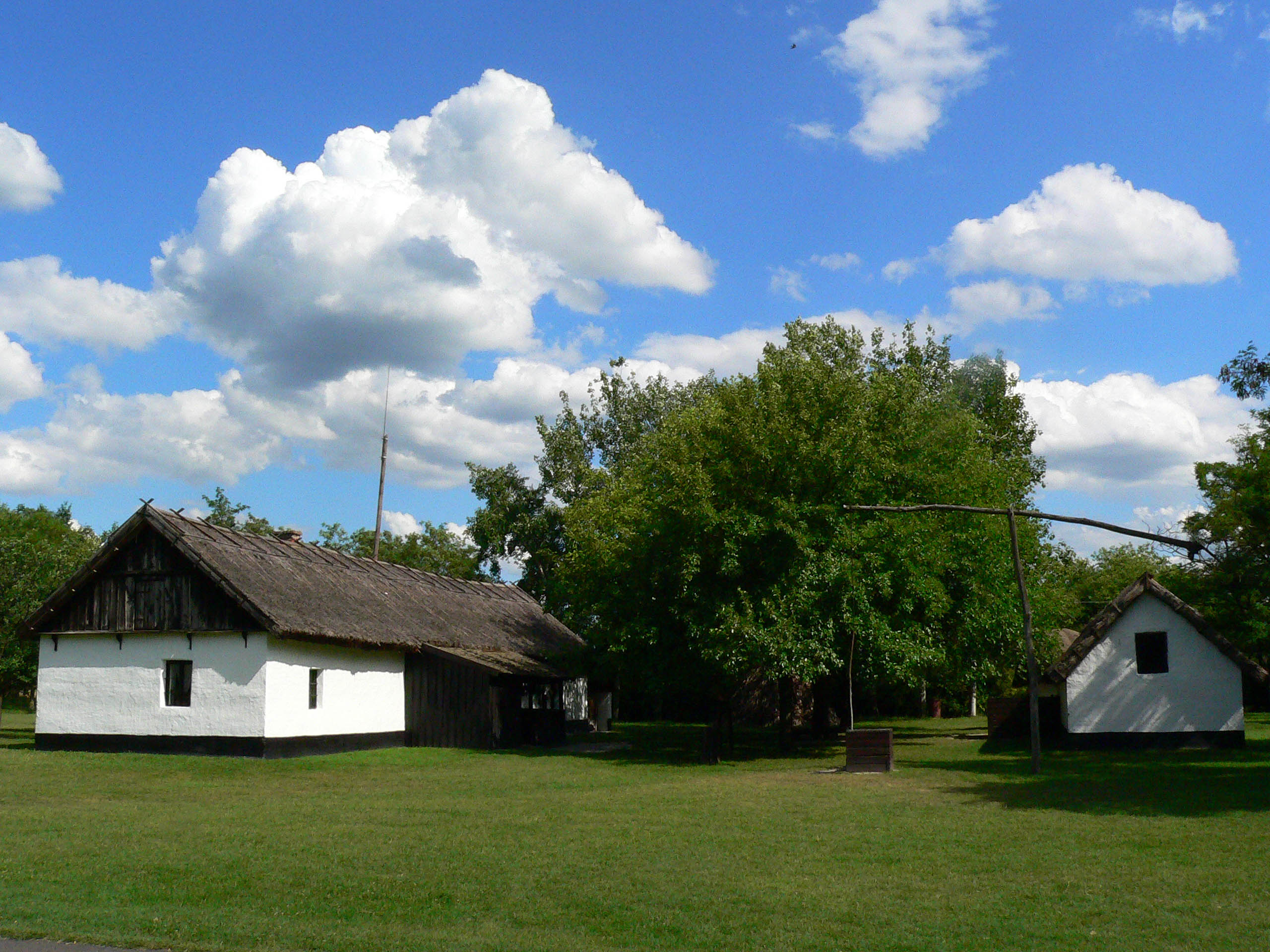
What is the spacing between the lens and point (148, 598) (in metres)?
27.1

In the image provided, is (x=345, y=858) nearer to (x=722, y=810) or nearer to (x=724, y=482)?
(x=722, y=810)

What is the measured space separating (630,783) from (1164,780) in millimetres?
10012

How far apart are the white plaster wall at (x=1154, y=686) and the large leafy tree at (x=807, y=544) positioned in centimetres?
227

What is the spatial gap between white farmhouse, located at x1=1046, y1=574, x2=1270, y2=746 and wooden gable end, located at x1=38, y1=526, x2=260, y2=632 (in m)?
21.9

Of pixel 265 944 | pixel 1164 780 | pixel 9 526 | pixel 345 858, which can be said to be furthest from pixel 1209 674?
pixel 9 526

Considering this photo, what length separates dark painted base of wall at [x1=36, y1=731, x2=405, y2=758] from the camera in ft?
83.5

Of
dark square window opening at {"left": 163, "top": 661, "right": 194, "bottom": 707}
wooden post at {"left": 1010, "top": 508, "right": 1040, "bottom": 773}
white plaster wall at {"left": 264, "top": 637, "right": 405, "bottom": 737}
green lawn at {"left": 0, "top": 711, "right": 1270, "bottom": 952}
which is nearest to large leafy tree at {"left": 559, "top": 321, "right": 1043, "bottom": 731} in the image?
wooden post at {"left": 1010, "top": 508, "right": 1040, "bottom": 773}

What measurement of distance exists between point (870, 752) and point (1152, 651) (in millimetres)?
10730

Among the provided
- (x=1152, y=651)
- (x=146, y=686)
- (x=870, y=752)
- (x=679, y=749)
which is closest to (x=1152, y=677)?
(x=1152, y=651)

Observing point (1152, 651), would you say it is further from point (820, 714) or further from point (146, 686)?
point (146, 686)

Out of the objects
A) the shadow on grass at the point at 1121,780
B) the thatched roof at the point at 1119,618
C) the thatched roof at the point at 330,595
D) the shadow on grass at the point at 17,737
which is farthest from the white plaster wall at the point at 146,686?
the thatched roof at the point at 1119,618

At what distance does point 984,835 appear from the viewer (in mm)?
13219

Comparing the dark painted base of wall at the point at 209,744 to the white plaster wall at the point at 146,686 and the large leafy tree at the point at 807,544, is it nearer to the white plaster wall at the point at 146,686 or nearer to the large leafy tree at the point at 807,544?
the white plaster wall at the point at 146,686

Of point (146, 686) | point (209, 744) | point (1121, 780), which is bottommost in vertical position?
point (1121, 780)
